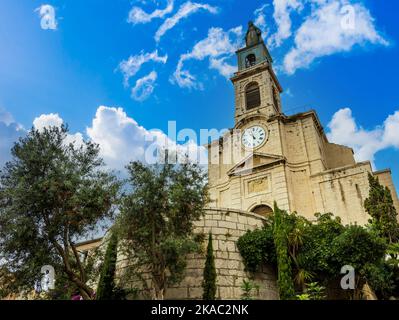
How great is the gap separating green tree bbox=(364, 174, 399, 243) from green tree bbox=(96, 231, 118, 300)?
12699 millimetres

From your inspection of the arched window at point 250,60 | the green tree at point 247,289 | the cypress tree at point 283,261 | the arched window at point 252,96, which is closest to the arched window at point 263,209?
the arched window at point 252,96

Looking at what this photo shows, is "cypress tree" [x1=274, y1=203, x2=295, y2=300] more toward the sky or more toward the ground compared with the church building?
more toward the ground

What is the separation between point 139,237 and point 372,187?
15153 mm

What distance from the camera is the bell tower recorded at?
27656 mm

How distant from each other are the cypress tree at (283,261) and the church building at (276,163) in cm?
922

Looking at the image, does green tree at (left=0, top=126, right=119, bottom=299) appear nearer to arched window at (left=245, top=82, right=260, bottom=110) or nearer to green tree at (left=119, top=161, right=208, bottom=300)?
green tree at (left=119, top=161, right=208, bottom=300)

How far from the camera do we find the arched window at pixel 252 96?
28703 millimetres

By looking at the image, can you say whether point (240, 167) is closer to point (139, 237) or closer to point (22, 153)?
point (139, 237)

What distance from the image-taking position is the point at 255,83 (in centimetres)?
2961

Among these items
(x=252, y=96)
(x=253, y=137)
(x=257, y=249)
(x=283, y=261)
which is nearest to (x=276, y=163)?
(x=253, y=137)

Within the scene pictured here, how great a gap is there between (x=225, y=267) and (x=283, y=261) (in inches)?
91.7

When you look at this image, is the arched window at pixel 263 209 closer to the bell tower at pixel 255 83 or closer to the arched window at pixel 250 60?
the bell tower at pixel 255 83

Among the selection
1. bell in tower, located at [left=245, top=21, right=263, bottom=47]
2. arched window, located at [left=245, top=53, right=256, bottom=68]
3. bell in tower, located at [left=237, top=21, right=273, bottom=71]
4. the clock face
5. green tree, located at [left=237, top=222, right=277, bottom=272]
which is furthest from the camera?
bell in tower, located at [left=245, top=21, right=263, bottom=47]

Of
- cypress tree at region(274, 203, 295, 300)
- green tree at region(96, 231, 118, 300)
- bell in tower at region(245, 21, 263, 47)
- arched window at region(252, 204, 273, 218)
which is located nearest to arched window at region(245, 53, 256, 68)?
bell in tower at region(245, 21, 263, 47)
